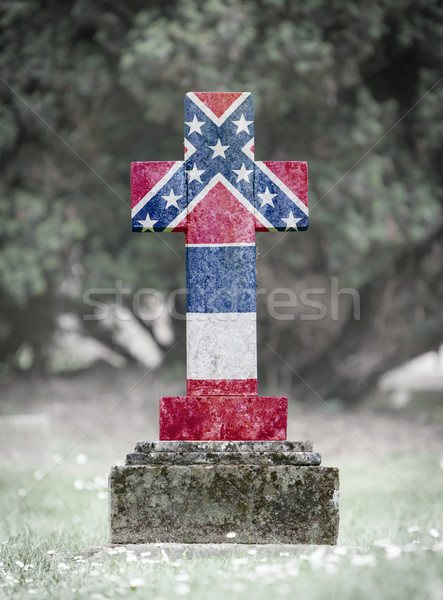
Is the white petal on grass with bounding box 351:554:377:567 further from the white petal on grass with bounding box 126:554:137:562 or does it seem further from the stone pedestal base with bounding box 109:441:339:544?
the white petal on grass with bounding box 126:554:137:562

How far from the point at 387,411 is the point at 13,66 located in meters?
→ 7.40

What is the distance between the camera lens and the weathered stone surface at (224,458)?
126 inches

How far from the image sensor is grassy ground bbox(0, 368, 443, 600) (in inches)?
95.7

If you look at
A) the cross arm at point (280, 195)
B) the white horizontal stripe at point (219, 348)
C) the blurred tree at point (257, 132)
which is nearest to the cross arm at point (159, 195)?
the cross arm at point (280, 195)

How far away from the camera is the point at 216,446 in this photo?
326cm

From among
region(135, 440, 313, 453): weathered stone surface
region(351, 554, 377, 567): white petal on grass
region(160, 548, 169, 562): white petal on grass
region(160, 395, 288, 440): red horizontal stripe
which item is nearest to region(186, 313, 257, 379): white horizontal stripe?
region(160, 395, 288, 440): red horizontal stripe

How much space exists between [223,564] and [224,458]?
52 cm

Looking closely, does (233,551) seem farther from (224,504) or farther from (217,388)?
(217,388)

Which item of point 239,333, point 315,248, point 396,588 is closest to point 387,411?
point 315,248

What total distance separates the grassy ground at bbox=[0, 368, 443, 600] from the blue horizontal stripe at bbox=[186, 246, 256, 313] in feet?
3.98

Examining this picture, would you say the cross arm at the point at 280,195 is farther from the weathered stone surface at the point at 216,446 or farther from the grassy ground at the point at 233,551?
the grassy ground at the point at 233,551

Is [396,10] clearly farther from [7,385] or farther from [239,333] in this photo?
[7,385]

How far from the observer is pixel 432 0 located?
8.24 m

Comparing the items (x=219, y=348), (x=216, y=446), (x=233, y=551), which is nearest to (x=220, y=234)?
(x=219, y=348)
